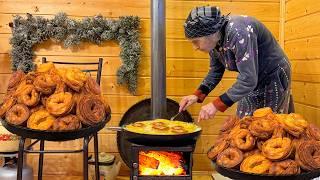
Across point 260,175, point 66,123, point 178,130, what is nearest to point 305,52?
point 178,130

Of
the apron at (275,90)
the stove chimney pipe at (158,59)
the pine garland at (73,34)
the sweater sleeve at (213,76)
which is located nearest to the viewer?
the apron at (275,90)

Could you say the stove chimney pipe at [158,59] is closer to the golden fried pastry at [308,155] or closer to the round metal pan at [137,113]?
the round metal pan at [137,113]

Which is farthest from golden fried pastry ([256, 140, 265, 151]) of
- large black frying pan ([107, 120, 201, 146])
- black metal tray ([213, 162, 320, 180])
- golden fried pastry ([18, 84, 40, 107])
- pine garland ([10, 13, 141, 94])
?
pine garland ([10, 13, 141, 94])

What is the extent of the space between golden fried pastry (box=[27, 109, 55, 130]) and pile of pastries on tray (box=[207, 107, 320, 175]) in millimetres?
714

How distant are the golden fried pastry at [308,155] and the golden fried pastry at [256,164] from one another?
10 centimetres

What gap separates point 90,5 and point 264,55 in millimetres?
1576

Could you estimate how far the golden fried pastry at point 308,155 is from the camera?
4.17 ft

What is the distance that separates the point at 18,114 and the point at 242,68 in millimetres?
1101

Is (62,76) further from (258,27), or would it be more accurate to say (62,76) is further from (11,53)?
(11,53)

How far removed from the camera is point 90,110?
5.67 feet

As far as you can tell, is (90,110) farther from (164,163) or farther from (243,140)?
(243,140)

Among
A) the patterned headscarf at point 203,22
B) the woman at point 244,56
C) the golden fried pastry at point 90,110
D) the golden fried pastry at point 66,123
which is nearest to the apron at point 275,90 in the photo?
the woman at point 244,56

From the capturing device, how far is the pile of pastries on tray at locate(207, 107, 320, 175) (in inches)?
50.1

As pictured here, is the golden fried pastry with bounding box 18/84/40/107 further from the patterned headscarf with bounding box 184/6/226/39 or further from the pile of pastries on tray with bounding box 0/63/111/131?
the patterned headscarf with bounding box 184/6/226/39
